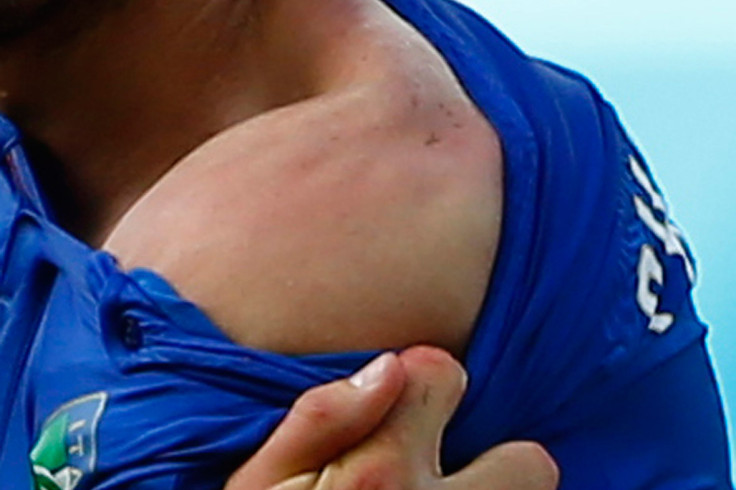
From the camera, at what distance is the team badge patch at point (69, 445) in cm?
41

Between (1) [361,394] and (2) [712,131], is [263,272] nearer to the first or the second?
(1) [361,394]

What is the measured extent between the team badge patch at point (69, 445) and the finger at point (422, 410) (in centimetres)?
8

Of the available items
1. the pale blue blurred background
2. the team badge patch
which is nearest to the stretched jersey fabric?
the team badge patch

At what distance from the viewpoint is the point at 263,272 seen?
1.35 feet

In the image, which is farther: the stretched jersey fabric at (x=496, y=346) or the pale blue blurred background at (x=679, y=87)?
the pale blue blurred background at (x=679, y=87)

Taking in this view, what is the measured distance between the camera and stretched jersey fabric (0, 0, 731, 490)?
1.33 ft

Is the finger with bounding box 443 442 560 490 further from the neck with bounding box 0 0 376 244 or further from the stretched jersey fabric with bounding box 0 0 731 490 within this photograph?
the neck with bounding box 0 0 376 244

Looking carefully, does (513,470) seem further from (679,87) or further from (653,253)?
(679,87)

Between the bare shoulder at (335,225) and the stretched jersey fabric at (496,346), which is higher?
the bare shoulder at (335,225)

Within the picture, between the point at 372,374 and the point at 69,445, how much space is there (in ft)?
0.29

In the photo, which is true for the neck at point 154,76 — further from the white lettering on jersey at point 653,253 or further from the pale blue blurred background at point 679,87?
the pale blue blurred background at point 679,87

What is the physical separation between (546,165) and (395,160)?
0.18 feet

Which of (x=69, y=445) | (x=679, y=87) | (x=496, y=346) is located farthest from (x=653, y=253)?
(x=679, y=87)

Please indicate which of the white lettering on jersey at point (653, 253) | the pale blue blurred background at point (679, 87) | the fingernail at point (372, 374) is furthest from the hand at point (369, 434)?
the pale blue blurred background at point (679, 87)
